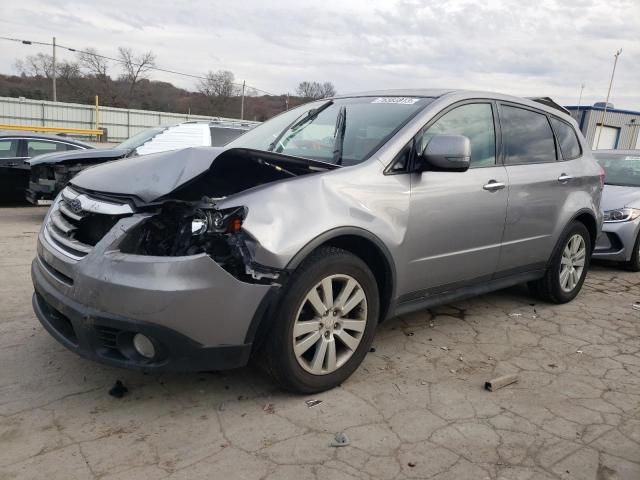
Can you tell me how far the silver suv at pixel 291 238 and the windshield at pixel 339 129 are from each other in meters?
0.01

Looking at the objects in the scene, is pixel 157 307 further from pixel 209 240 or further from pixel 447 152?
pixel 447 152

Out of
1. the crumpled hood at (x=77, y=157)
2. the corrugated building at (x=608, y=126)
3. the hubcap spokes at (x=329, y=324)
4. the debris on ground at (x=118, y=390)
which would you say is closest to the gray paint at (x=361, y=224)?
the hubcap spokes at (x=329, y=324)

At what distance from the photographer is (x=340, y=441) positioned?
2.51m

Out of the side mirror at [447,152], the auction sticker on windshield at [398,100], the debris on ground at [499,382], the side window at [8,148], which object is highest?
the auction sticker on windshield at [398,100]

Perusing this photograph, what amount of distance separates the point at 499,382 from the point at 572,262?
219 centimetres

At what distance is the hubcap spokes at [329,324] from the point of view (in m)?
2.77

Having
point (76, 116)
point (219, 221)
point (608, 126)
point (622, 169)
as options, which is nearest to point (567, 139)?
point (622, 169)

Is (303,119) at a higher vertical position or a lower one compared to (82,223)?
higher

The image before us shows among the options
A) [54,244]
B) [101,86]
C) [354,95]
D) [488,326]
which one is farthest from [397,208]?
[101,86]

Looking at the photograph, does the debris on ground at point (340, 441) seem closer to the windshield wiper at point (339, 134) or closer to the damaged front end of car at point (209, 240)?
the damaged front end of car at point (209, 240)

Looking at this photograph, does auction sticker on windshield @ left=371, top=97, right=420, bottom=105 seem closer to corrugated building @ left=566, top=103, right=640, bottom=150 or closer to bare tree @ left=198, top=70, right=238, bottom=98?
corrugated building @ left=566, top=103, right=640, bottom=150

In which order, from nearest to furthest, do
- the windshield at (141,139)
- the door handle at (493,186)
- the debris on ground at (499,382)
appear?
the debris on ground at (499,382) → the door handle at (493,186) → the windshield at (141,139)

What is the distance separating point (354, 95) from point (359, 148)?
895 mm

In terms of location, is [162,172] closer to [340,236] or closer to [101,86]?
[340,236]
